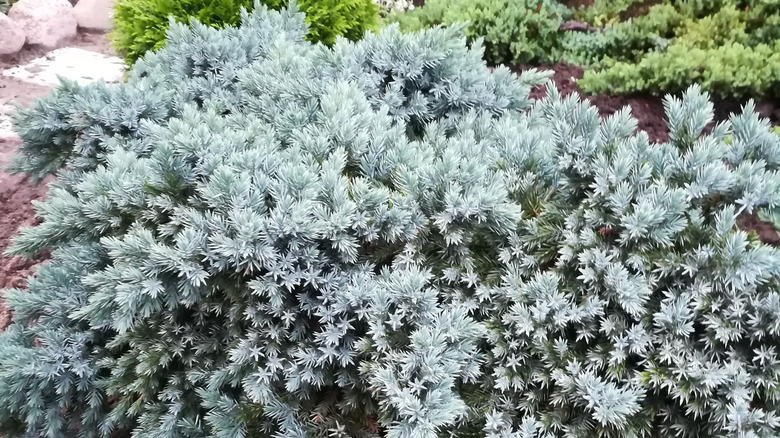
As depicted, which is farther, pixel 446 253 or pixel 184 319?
pixel 184 319

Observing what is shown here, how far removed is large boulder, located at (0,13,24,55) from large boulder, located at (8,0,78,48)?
0.22 metres

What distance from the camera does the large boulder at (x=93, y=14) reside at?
22.4ft

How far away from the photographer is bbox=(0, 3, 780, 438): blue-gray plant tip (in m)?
1.52

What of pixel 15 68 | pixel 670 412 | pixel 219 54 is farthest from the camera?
pixel 15 68

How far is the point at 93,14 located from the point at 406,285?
7255 millimetres

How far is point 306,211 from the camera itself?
164 cm

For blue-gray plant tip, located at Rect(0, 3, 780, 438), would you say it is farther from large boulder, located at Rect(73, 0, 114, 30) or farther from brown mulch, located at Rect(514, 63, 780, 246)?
large boulder, located at Rect(73, 0, 114, 30)

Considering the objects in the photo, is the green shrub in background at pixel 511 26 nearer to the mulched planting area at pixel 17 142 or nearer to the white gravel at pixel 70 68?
the mulched planting area at pixel 17 142

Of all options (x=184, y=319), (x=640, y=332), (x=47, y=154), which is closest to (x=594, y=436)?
(x=640, y=332)

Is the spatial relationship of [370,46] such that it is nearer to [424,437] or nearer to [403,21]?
[424,437]

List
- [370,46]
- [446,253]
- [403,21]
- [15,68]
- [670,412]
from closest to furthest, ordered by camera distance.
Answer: [670,412]
[446,253]
[370,46]
[403,21]
[15,68]

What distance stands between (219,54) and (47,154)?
98 cm

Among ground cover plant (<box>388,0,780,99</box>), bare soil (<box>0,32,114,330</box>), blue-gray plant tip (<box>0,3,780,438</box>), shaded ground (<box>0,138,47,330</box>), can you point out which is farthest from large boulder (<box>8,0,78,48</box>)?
blue-gray plant tip (<box>0,3,780,438</box>)

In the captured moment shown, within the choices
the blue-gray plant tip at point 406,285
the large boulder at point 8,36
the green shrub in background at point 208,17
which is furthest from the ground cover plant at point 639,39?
the large boulder at point 8,36
